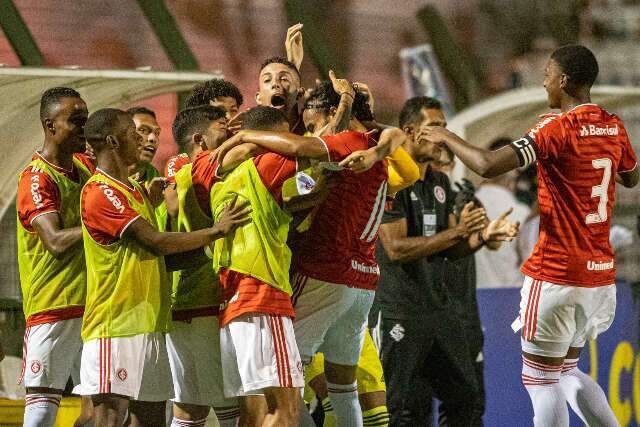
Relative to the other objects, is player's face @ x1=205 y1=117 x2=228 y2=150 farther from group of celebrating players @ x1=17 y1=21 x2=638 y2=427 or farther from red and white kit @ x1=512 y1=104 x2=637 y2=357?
red and white kit @ x1=512 y1=104 x2=637 y2=357

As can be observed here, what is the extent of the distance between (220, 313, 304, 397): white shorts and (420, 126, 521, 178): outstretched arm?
1.05 metres

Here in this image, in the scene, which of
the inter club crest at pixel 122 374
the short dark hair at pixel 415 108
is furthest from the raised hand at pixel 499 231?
the inter club crest at pixel 122 374

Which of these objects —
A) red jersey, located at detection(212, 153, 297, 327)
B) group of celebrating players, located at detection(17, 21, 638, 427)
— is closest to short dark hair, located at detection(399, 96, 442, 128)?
group of celebrating players, located at detection(17, 21, 638, 427)

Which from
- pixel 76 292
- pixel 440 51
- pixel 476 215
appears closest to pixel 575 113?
pixel 476 215

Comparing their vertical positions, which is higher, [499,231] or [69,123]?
[69,123]

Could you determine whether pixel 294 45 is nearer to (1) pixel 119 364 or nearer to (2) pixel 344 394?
(2) pixel 344 394

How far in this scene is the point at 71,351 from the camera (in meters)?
5.26

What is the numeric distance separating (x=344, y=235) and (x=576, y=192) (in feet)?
3.50

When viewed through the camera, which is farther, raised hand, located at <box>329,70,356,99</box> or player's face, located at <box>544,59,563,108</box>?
player's face, located at <box>544,59,563,108</box>

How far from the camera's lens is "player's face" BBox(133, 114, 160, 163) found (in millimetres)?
6367

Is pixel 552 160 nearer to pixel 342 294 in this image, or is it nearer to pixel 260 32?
pixel 342 294

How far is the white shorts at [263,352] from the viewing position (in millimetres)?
4539

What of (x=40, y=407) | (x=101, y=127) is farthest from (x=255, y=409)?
(x=101, y=127)

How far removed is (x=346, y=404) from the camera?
5367 millimetres
